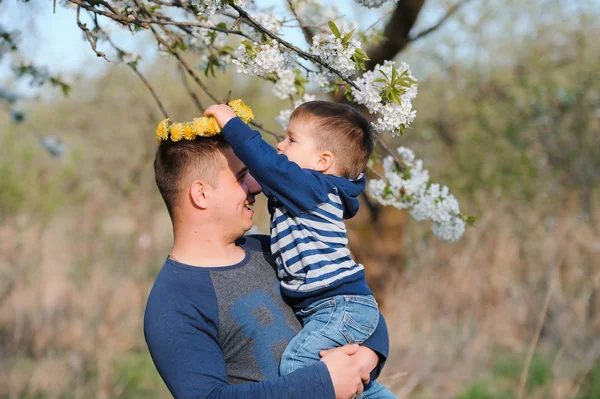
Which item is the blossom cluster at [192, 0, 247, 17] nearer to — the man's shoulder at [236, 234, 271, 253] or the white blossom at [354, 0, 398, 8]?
the white blossom at [354, 0, 398, 8]

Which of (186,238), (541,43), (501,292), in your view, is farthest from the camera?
(541,43)

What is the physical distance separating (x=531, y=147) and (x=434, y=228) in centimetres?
637

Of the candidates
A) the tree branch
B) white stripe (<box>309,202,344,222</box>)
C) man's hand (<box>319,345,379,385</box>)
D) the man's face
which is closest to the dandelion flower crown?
the man's face

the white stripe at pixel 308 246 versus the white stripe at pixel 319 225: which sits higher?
the white stripe at pixel 319 225

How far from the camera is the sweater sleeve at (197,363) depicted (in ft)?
5.30

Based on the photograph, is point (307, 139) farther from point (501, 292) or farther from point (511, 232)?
point (511, 232)

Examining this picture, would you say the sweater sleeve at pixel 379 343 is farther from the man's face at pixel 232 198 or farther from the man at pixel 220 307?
the man's face at pixel 232 198

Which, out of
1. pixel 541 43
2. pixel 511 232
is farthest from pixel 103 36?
pixel 541 43

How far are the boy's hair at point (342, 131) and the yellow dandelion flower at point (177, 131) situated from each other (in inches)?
14.3

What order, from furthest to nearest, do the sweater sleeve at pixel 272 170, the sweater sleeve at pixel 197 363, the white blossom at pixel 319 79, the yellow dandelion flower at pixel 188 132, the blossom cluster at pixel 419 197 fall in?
the blossom cluster at pixel 419 197 < the white blossom at pixel 319 79 < the yellow dandelion flower at pixel 188 132 < the sweater sleeve at pixel 272 170 < the sweater sleeve at pixel 197 363

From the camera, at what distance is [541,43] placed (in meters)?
9.20

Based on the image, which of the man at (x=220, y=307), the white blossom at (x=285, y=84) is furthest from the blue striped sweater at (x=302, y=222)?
the white blossom at (x=285, y=84)

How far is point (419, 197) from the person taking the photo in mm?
2639

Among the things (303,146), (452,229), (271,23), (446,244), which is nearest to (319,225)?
(303,146)
